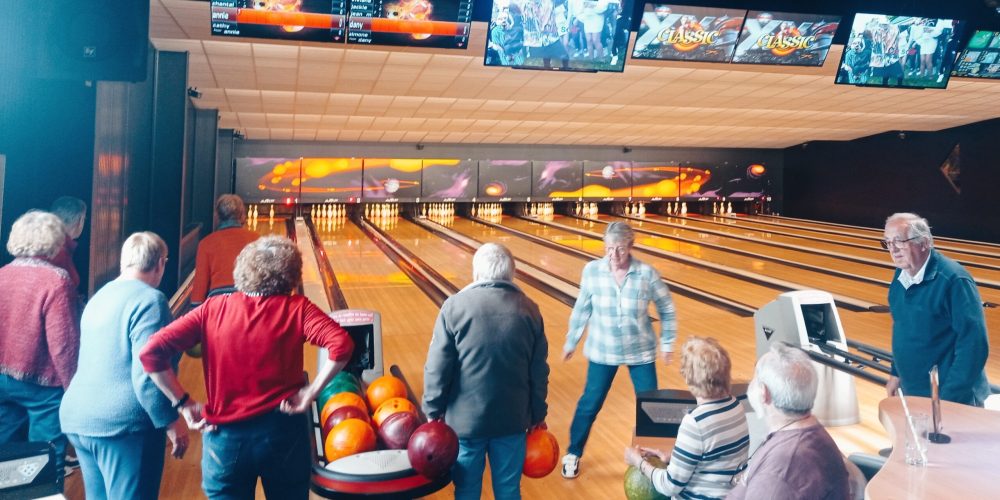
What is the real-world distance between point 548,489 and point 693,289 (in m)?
4.79

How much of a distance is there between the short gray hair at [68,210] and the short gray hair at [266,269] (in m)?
1.37

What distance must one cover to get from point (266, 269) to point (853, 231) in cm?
1292

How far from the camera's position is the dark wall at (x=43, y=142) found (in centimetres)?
331

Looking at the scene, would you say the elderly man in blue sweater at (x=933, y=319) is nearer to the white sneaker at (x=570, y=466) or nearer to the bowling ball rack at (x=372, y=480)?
the white sneaker at (x=570, y=466)

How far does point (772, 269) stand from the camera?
860 cm

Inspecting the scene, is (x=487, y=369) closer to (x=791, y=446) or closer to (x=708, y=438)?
(x=708, y=438)

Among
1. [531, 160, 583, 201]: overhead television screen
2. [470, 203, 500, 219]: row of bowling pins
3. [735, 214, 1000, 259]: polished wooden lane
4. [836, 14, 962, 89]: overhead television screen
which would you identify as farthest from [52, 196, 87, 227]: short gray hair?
[531, 160, 583, 201]: overhead television screen

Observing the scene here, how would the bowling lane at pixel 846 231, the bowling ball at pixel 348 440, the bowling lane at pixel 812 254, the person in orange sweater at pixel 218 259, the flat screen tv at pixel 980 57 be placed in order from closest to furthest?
the bowling ball at pixel 348 440, the person in orange sweater at pixel 218 259, the flat screen tv at pixel 980 57, the bowling lane at pixel 812 254, the bowling lane at pixel 846 231

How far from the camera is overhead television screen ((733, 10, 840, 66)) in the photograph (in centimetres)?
518

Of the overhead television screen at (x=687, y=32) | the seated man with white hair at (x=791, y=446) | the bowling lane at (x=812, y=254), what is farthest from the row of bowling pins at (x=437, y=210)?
the seated man with white hair at (x=791, y=446)

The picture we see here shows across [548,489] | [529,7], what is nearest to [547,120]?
[529,7]

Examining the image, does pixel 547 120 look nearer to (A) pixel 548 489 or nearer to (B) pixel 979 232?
(B) pixel 979 232

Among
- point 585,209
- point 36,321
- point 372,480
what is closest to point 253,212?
point 585,209

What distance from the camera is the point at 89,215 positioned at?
3.73m
